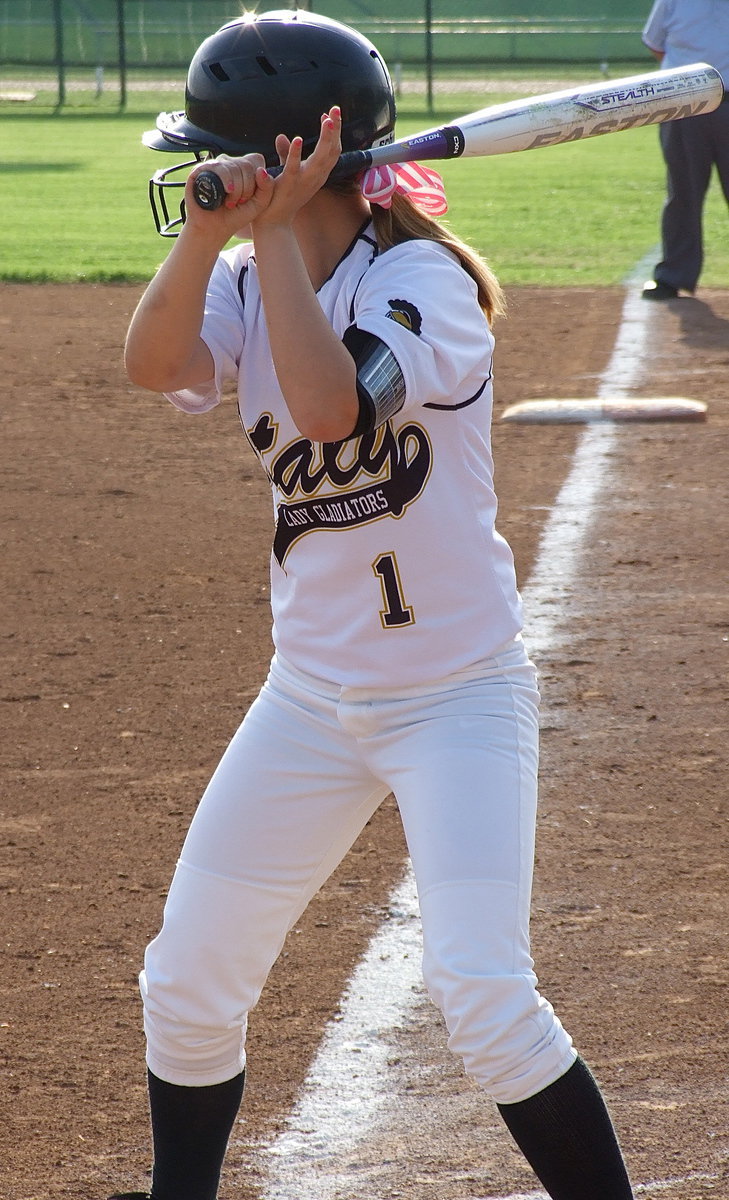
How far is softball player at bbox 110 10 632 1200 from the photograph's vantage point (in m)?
2.03

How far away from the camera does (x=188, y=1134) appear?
7.32ft

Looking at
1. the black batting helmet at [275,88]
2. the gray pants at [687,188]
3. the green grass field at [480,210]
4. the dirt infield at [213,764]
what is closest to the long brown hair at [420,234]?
the black batting helmet at [275,88]

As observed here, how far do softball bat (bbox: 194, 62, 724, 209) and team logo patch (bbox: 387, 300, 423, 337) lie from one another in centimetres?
43

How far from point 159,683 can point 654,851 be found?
164cm

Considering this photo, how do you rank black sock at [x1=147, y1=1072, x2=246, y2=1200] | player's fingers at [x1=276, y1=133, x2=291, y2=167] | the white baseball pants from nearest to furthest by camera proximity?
the white baseball pants
player's fingers at [x1=276, y1=133, x2=291, y2=167]
black sock at [x1=147, y1=1072, x2=246, y2=1200]

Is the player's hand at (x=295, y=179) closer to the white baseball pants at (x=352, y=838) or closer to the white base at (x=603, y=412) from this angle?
the white baseball pants at (x=352, y=838)

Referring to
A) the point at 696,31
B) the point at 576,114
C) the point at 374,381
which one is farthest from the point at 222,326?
the point at 696,31

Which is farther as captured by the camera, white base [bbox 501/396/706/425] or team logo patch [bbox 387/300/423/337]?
white base [bbox 501/396/706/425]

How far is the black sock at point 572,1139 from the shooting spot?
2014 millimetres

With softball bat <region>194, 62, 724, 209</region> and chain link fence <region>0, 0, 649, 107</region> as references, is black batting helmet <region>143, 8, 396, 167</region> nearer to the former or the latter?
softball bat <region>194, 62, 724, 209</region>

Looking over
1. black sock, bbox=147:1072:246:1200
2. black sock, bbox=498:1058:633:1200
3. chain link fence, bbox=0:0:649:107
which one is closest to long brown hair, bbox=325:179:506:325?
black sock, bbox=498:1058:633:1200

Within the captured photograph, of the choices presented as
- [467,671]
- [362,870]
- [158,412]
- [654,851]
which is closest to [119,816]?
[362,870]

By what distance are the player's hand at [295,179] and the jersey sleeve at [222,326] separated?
300 millimetres

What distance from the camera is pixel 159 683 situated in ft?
14.6
